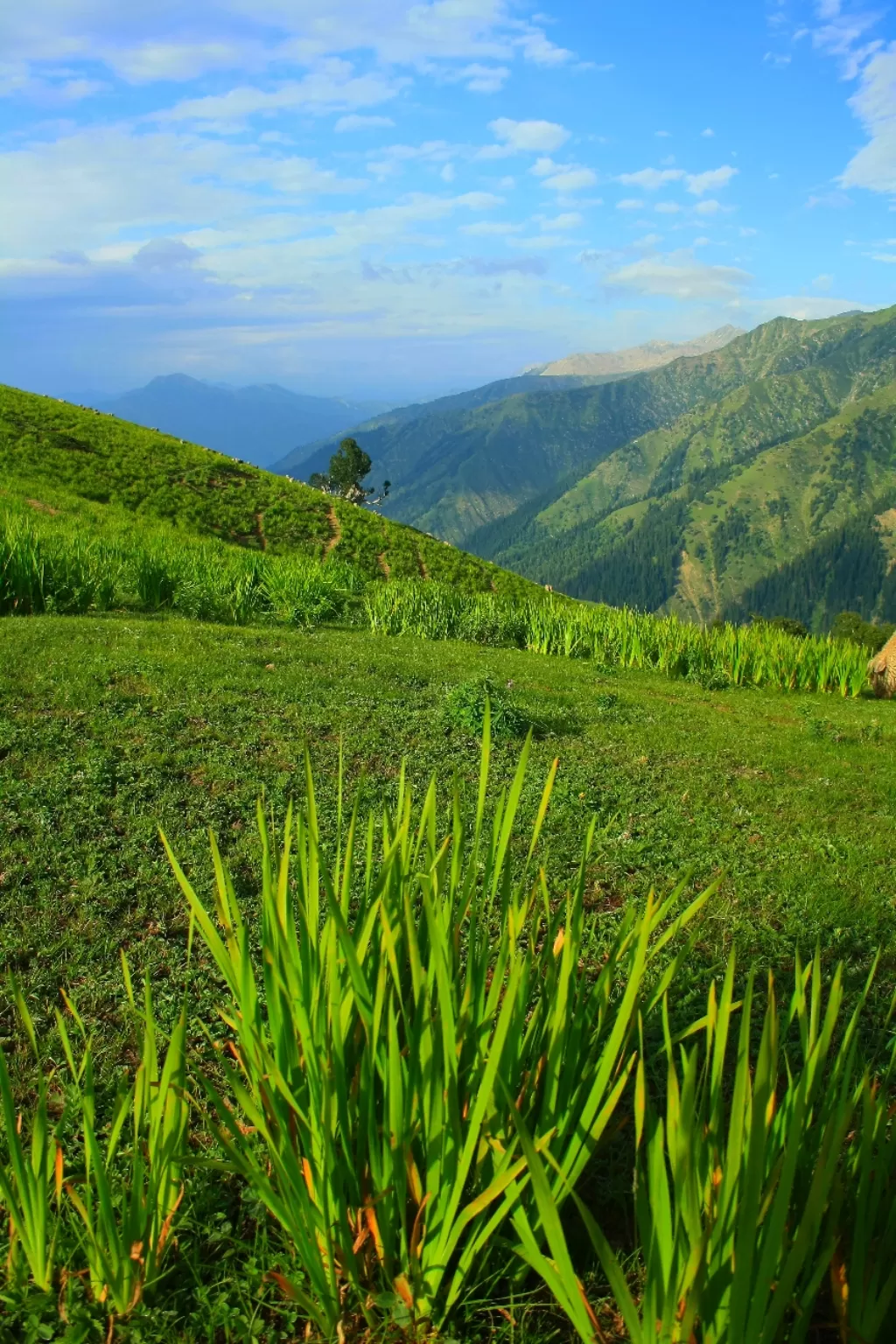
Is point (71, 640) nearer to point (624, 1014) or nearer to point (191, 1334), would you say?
point (191, 1334)

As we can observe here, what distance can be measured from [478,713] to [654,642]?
25.2 feet

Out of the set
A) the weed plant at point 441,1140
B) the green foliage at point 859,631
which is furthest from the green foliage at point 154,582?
the green foliage at point 859,631

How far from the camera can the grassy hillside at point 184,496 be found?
72.5ft

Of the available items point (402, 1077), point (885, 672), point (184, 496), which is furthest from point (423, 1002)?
point (184, 496)

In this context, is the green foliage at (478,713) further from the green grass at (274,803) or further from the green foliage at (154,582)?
the green foliage at (154,582)

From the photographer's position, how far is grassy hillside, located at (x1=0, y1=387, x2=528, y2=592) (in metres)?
22.1

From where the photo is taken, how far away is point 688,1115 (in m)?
1.53

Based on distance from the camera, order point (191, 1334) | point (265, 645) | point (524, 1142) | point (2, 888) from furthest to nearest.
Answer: point (265, 645) < point (2, 888) < point (191, 1334) < point (524, 1142)

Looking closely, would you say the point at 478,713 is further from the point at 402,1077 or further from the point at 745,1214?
the point at 745,1214

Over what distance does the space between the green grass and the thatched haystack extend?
15.2 ft

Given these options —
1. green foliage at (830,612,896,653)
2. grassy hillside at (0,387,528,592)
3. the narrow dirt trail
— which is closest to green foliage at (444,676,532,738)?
grassy hillside at (0,387,528,592)

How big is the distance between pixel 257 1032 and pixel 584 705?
7486 mm

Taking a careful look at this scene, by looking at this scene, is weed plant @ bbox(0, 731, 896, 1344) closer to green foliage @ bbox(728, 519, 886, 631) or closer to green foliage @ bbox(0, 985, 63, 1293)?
green foliage @ bbox(0, 985, 63, 1293)

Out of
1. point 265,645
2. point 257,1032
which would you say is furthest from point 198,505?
point 257,1032
